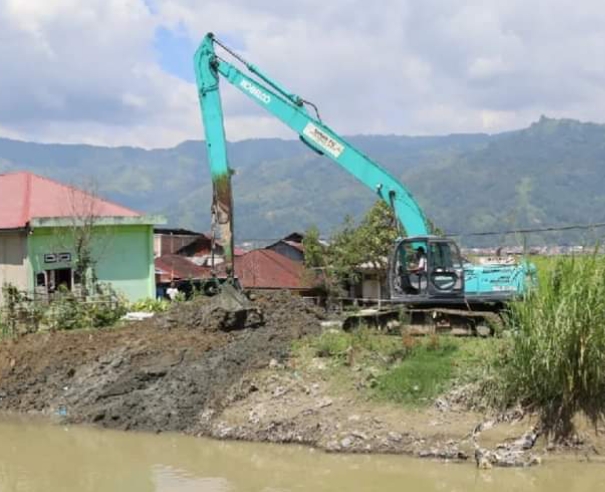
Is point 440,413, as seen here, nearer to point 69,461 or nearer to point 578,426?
point 578,426

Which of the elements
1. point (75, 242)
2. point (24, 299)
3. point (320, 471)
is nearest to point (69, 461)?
point (320, 471)

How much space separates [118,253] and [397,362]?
15.7m

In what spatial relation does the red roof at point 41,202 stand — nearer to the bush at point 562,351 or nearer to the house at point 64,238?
the house at point 64,238

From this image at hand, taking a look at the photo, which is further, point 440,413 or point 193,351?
point 193,351

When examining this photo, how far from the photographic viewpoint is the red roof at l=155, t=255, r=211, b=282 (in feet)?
145

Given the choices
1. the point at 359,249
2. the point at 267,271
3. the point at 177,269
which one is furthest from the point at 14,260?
the point at 267,271

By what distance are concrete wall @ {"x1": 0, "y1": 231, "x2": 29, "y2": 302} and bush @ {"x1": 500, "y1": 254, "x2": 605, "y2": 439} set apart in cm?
1754

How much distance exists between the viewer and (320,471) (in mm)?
13656

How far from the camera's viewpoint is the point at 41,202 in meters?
29.6

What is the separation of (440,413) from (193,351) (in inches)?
237

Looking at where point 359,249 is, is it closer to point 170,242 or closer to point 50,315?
point 170,242

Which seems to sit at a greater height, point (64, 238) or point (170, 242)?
point (170, 242)

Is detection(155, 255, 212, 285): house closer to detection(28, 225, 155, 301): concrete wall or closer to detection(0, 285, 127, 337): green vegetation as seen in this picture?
detection(28, 225, 155, 301): concrete wall

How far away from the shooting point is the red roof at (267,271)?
44156 mm
